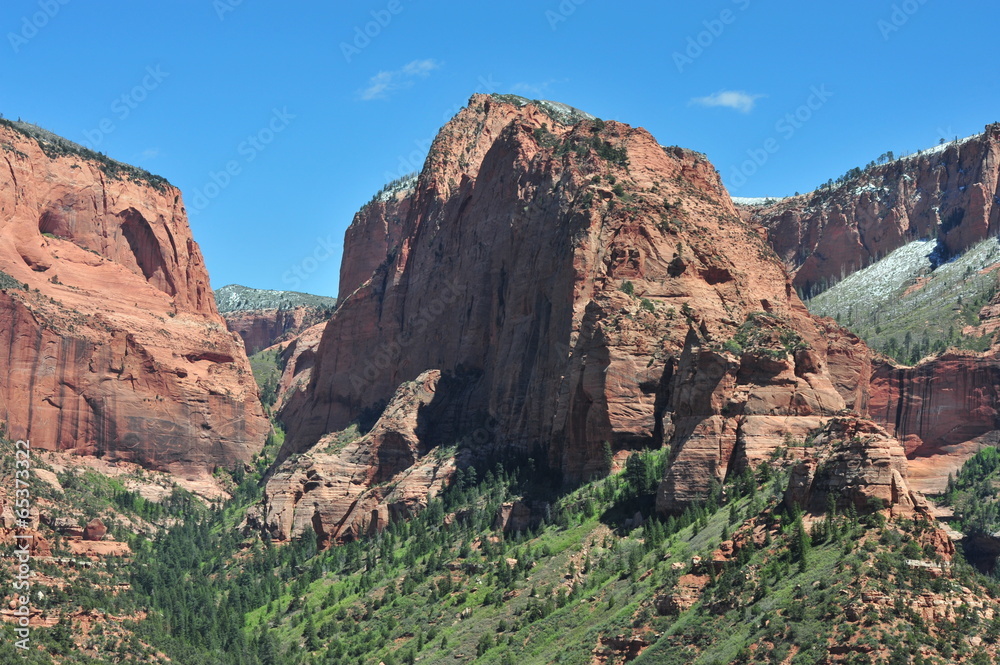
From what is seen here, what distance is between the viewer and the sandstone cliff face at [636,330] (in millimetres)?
139000

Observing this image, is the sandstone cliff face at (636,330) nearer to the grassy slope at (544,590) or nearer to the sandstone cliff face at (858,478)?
the grassy slope at (544,590)

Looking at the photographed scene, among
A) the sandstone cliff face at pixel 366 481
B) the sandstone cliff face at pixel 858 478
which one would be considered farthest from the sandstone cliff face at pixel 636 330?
the sandstone cliff face at pixel 858 478

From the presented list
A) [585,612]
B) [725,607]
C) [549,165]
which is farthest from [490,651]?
[549,165]

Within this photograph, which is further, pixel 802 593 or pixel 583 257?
pixel 583 257

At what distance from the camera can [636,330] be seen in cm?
15700

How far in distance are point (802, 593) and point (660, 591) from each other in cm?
1625

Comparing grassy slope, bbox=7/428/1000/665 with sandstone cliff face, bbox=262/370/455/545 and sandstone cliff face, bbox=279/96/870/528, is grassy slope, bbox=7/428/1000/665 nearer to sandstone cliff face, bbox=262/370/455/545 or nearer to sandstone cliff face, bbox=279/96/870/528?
sandstone cliff face, bbox=262/370/455/545

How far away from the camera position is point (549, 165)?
193 m

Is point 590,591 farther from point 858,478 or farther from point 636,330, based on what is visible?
point 636,330

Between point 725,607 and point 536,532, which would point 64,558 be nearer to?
point 536,532

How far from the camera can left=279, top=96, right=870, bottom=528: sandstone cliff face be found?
139000mm

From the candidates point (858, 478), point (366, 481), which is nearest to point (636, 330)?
point (366, 481)

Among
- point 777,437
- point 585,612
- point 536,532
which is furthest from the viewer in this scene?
point 536,532

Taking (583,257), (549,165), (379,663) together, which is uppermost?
(549,165)
